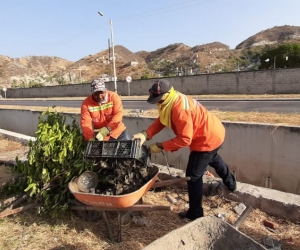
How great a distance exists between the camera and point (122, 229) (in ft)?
11.7

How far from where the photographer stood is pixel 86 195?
3.12 metres

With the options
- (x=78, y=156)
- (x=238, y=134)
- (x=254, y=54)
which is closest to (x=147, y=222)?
(x=78, y=156)

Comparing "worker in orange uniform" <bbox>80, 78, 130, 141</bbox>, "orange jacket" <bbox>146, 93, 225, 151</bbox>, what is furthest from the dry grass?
"worker in orange uniform" <bbox>80, 78, 130, 141</bbox>

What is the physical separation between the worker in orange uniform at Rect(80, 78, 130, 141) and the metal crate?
0.61m

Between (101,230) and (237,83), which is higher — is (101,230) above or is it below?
below

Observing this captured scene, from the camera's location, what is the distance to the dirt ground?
3244 mm

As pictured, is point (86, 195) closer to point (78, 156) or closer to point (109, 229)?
point (109, 229)

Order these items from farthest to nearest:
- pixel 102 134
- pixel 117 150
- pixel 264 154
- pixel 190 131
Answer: pixel 264 154
pixel 102 134
pixel 117 150
pixel 190 131

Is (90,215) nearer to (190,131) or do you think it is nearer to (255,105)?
(190,131)

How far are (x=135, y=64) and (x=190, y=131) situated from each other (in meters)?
76.6

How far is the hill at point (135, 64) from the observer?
71.6 meters

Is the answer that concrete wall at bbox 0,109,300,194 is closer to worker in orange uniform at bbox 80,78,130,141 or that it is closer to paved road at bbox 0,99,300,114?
worker in orange uniform at bbox 80,78,130,141

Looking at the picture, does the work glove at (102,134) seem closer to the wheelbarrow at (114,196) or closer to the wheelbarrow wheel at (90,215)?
the wheelbarrow at (114,196)

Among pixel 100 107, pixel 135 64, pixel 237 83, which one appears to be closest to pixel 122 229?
pixel 100 107
